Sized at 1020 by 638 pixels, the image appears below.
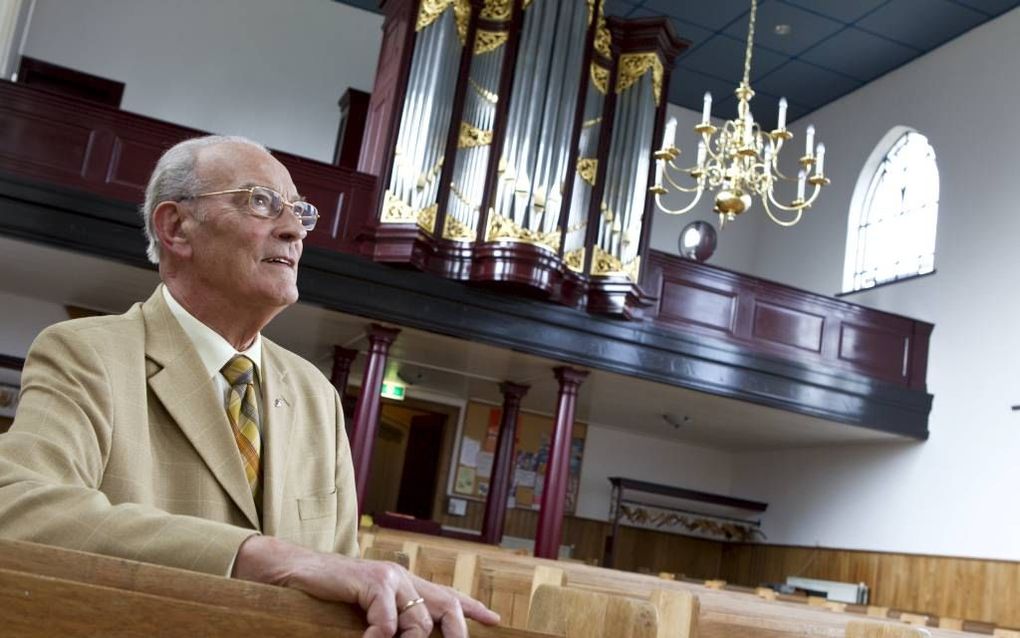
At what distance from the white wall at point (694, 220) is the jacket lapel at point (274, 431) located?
11.7 meters

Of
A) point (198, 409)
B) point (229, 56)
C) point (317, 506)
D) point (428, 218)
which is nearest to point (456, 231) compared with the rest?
point (428, 218)

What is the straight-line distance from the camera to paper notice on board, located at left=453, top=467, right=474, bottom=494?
13.2 m

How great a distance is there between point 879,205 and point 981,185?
1.73 meters

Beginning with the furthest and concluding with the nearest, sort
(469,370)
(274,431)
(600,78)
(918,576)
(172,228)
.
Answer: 1. (469,370)
2. (918,576)
3. (600,78)
4. (172,228)
5. (274,431)

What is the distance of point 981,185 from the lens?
10695 mm

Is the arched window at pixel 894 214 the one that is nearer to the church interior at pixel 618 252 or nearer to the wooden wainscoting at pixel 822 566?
the church interior at pixel 618 252

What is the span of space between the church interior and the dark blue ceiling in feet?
0.16

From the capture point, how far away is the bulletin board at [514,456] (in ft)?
43.7

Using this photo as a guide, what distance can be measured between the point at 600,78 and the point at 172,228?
8.36 m

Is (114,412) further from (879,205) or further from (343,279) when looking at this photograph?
(879,205)

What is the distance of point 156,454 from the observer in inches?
63.8

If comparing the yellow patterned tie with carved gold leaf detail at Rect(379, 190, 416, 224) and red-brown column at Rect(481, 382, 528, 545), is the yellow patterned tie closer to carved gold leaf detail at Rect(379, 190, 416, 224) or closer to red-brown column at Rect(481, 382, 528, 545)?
carved gold leaf detail at Rect(379, 190, 416, 224)

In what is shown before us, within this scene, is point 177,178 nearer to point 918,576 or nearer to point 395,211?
point 395,211

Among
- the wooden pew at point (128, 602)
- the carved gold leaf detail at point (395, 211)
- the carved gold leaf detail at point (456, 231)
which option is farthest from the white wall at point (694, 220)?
the wooden pew at point (128, 602)
